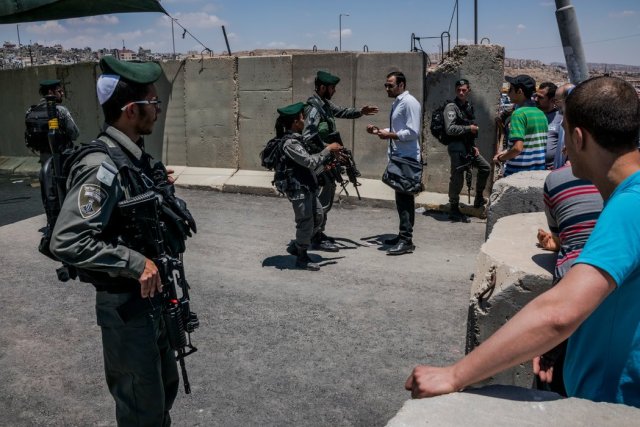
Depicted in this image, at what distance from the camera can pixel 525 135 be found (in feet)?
18.9

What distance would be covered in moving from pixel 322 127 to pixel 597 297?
17.0ft

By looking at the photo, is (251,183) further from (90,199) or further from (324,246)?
(90,199)

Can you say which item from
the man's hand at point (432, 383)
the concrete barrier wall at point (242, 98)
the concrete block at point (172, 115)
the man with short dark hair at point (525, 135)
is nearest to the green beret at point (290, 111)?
the man with short dark hair at point (525, 135)

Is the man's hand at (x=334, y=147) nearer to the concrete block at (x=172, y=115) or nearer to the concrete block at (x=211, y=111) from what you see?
the concrete block at (x=211, y=111)

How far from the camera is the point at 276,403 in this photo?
3.54 metres

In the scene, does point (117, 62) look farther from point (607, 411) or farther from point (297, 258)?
point (297, 258)

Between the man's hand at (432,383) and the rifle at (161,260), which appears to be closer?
the man's hand at (432,383)

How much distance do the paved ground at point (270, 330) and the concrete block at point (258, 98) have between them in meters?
3.00

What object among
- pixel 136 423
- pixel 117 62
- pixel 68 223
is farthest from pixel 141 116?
pixel 136 423

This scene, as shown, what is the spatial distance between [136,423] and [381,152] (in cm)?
707

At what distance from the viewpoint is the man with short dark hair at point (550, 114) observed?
604cm

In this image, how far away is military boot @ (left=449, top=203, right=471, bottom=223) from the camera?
7.94 m

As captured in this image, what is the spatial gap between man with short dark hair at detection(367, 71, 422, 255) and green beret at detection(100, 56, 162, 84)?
13.4ft

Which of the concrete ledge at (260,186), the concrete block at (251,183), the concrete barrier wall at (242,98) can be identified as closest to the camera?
the concrete ledge at (260,186)
